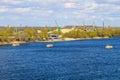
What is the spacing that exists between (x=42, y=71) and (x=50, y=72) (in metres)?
2.26

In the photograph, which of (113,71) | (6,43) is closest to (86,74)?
(113,71)

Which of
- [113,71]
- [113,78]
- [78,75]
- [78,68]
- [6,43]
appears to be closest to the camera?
[113,78]

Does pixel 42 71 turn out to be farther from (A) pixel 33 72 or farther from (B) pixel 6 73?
(B) pixel 6 73

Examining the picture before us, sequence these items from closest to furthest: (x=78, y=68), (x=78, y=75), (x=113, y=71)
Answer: (x=78, y=75), (x=113, y=71), (x=78, y=68)

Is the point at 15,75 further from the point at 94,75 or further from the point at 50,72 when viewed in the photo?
the point at 94,75

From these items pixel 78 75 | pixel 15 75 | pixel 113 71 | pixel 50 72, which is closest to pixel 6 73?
pixel 15 75

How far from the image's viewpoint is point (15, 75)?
61781 mm

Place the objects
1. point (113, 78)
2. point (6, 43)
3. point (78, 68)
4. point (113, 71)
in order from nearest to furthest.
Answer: point (113, 78)
point (113, 71)
point (78, 68)
point (6, 43)

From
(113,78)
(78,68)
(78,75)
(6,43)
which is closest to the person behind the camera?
(113,78)

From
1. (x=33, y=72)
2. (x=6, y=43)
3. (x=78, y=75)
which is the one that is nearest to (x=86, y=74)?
(x=78, y=75)

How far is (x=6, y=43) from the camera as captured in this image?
621 feet

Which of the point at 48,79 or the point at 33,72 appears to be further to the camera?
the point at 33,72

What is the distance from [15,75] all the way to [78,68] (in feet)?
48.0

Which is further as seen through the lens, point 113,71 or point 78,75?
point 113,71
